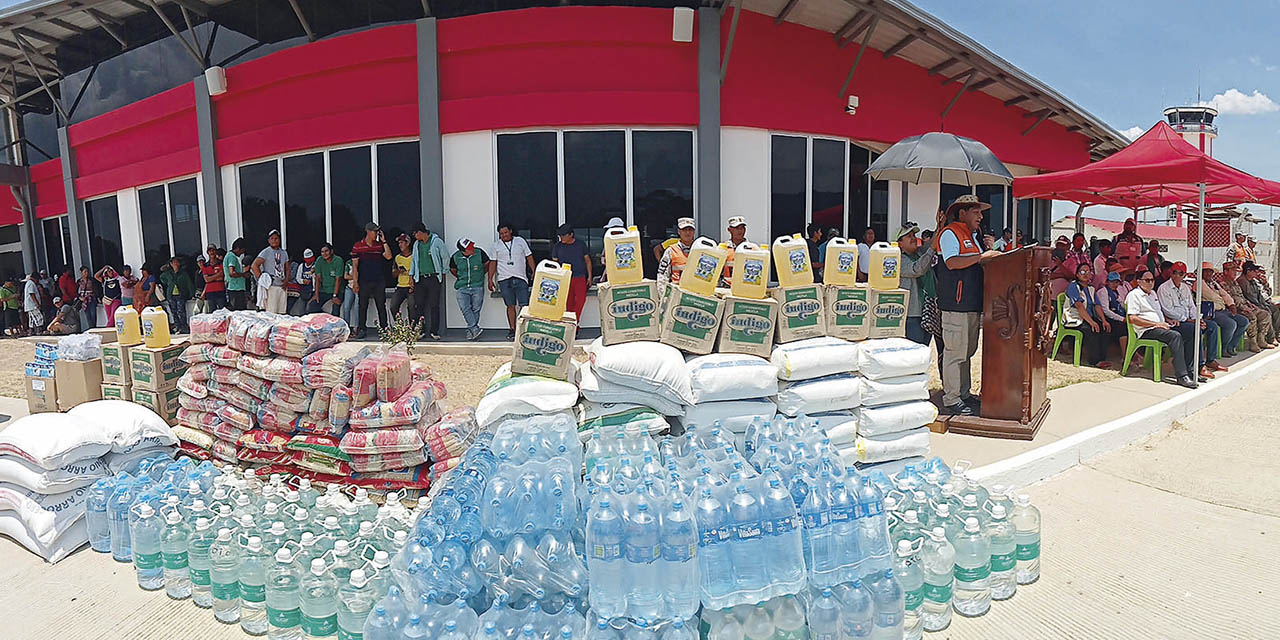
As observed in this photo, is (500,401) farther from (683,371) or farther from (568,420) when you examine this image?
(683,371)

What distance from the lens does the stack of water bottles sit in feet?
8.08

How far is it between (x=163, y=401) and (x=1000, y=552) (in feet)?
16.9

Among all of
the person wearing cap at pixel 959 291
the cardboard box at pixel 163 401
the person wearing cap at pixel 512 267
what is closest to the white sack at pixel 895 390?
the person wearing cap at pixel 959 291

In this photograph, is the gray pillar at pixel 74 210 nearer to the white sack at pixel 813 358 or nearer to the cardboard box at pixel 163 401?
the cardboard box at pixel 163 401

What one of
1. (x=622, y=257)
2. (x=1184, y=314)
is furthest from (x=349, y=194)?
(x=1184, y=314)

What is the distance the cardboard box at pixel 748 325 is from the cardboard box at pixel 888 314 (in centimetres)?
75

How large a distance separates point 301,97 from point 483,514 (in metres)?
9.13

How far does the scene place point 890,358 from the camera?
12.3 feet

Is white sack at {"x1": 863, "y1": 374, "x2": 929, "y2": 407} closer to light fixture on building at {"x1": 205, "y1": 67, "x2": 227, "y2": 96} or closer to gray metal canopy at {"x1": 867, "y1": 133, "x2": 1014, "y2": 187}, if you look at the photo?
gray metal canopy at {"x1": 867, "y1": 133, "x2": 1014, "y2": 187}

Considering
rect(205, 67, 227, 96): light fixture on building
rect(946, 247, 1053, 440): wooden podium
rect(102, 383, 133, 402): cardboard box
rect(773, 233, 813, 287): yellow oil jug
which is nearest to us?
rect(773, 233, 813, 287): yellow oil jug

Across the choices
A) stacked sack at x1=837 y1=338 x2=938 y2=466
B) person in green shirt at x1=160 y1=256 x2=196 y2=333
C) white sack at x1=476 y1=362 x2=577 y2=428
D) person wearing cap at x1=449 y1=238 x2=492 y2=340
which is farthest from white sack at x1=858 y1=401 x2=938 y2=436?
person in green shirt at x1=160 y1=256 x2=196 y2=333

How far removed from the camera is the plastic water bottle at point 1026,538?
2.80m

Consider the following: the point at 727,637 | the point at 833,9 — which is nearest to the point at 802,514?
the point at 727,637

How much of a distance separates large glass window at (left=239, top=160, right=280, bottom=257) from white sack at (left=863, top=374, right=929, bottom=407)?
371 inches
